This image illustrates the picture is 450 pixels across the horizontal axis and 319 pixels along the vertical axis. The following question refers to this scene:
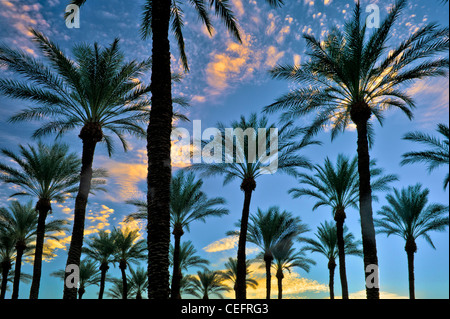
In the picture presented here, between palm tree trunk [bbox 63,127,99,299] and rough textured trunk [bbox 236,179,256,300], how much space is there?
343 inches

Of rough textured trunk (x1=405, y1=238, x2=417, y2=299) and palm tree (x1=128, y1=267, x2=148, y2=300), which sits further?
palm tree (x1=128, y1=267, x2=148, y2=300)

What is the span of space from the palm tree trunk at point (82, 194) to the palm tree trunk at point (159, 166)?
306 inches

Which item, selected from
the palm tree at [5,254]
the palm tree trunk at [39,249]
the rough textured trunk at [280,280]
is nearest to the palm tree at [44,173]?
the palm tree trunk at [39,249]

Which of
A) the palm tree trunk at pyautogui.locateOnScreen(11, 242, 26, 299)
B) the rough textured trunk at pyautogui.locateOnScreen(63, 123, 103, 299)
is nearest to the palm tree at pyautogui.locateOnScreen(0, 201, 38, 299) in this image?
the palm tree trunk at pyautogui.locateOnScreen(11, 242, 26, 299)

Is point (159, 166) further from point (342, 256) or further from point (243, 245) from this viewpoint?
point (342, 256)

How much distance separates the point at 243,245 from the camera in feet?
61.7

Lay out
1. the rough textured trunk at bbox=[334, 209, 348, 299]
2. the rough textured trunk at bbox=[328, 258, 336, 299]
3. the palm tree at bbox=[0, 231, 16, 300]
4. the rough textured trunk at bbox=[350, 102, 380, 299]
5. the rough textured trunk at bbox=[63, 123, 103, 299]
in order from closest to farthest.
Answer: the rough textured trunk at bbox=[350, 102, 380, 299] → the rough textured trunk at bbox=[63, 123, 103, 299] → the rough textured trunk at bbox=[334, 209, 348, 299] → the palm tree at bbox=[0, 231, 16, 300] → the rough textured trunk at bbox=[328, 258, 336, 299]

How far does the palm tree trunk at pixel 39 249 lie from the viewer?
19.1 metres

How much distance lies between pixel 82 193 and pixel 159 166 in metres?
8.60

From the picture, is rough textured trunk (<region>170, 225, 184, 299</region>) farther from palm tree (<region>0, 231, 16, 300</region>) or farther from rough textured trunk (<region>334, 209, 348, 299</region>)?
palm tree (<region>0, 231, 16, 300</region>)

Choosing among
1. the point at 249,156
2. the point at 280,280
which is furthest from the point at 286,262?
the point at 249,156

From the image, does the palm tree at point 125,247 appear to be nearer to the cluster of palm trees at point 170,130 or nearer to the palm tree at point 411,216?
the cluster of palm trees at point 170,130

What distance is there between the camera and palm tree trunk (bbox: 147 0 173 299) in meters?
6.96

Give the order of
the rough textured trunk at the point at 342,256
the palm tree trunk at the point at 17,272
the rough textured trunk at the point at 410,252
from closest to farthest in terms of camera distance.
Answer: the rough textured trunk at the point at 342,256, the rough textured trunk at the point at 410,252, the palm tree trunk at the point at 17,272
